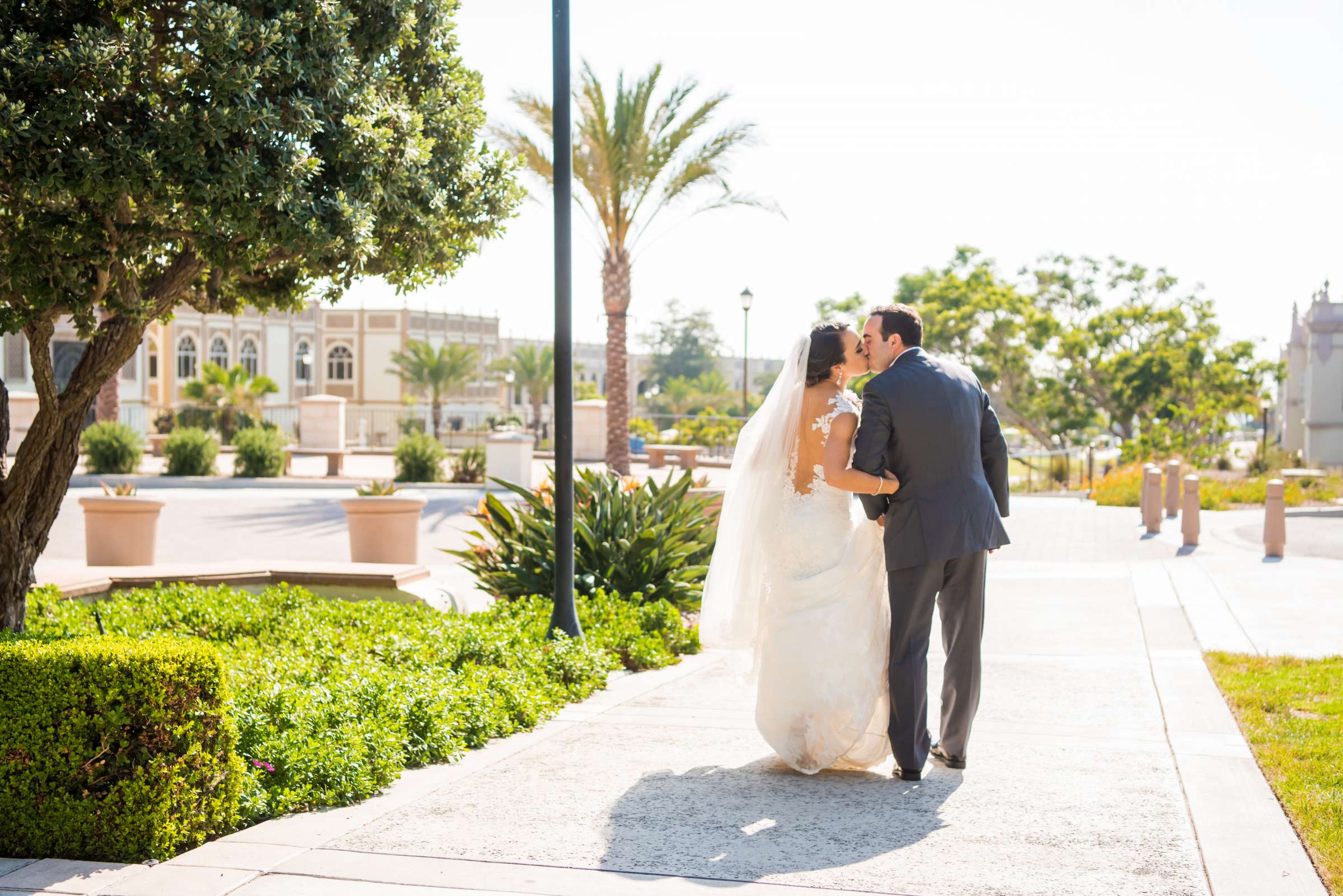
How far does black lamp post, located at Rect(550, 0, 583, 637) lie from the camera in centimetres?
742

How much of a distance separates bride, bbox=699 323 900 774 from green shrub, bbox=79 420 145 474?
2353 centimetres

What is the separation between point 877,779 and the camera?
4.98 meters

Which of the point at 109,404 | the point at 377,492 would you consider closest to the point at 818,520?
the point at 377,492

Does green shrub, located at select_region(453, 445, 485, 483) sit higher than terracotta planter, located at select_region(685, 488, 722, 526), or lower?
lower

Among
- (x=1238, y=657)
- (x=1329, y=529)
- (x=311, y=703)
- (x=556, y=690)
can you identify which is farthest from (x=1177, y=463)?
(x=311, y=703)

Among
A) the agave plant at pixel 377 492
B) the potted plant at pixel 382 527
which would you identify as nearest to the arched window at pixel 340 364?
the agave plant at pixel 377 492

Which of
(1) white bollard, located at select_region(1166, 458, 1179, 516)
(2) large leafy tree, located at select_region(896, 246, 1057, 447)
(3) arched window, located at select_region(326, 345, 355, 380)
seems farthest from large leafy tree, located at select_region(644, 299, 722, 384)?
(1) white bollard, located at select_region(1166, 458, 1179, 516)

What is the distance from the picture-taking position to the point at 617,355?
980 inches

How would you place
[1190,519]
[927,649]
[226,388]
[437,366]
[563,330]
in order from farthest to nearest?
[437,366] → [226,388] → [1190,519] → [563,330] → [927,649]

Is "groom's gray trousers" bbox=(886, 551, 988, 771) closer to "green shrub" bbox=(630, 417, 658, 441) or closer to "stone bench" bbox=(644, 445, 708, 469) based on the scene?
"stone bench" bbox=(644, 445, 708, 469)

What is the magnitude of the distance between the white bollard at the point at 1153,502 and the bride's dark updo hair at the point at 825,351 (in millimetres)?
13011

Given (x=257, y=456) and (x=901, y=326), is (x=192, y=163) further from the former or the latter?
(x=257, y=456)

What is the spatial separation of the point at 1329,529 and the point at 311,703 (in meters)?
16.6

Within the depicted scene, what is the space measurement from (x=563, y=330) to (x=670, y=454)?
82.6 feet
